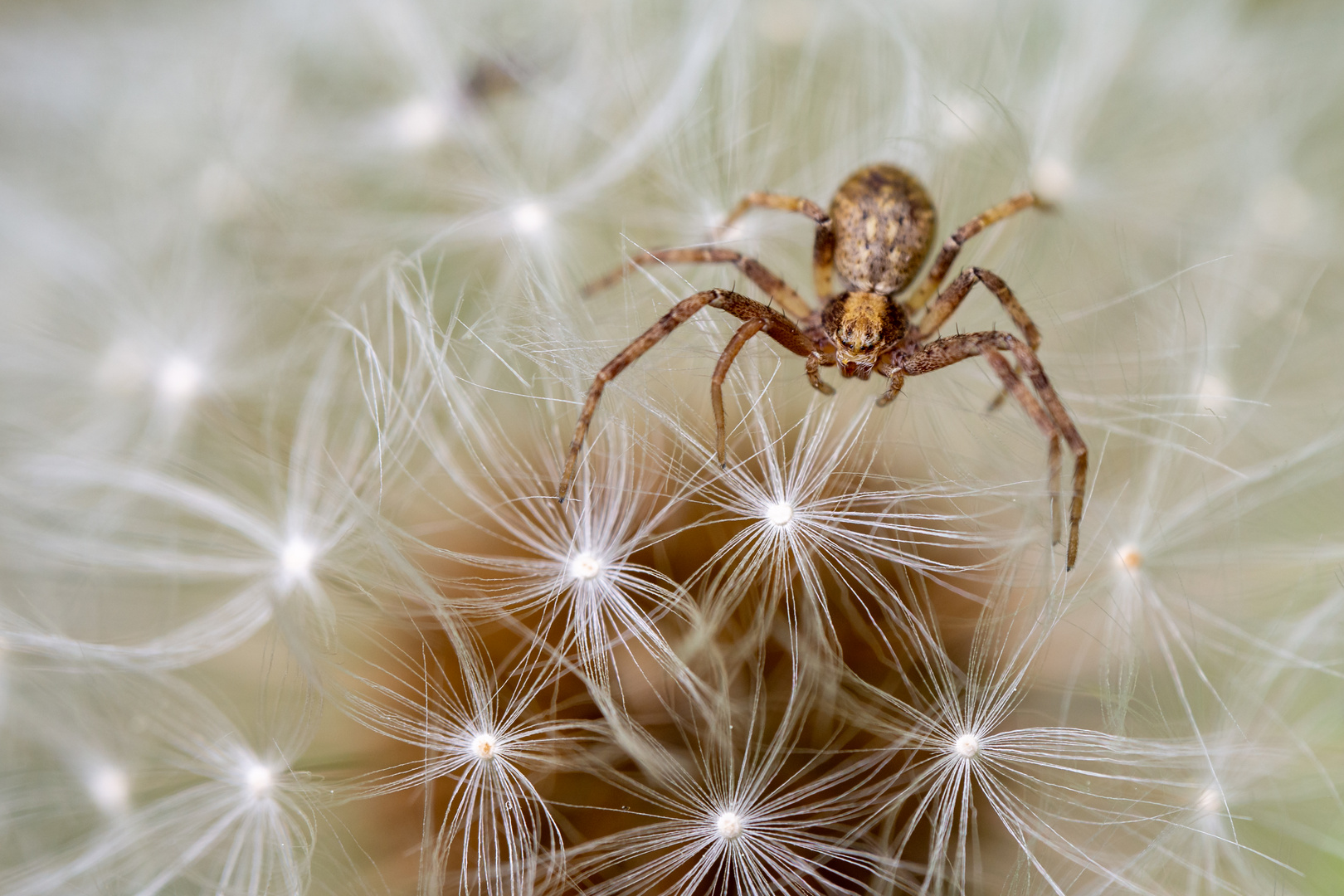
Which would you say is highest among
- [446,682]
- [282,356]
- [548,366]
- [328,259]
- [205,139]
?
[205,139]

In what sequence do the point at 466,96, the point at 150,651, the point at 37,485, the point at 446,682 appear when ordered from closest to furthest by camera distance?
the point at 446,682
the point at 150,651
the point at 37,485
the point at 466,96

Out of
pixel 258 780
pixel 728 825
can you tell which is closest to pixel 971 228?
pixel 728 825

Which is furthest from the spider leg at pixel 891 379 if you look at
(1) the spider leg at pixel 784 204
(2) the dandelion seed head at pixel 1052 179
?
(2) the dandelion seed head at pixel 1052 179

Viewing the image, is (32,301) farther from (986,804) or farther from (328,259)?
(986,804)

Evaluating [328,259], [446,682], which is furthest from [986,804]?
[328,259]

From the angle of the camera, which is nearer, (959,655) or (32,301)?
(959,655)

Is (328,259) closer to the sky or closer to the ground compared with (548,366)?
closer to the sky

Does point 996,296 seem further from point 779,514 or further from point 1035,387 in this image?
point 779,514

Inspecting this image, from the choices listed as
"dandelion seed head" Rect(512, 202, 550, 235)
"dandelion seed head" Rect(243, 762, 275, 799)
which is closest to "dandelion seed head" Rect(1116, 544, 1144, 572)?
"dandelion seed head" Rect(512, 202, 550, 235)
